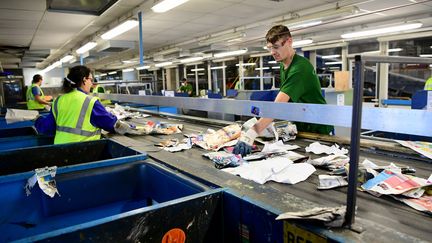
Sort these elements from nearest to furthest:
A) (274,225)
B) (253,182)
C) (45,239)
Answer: (45,239), (274,225), (253,182)

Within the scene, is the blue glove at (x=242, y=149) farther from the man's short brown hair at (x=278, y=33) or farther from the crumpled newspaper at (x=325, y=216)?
the crumpled newspaper at (x=325, y=216)

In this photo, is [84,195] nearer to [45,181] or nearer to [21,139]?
[45,181]

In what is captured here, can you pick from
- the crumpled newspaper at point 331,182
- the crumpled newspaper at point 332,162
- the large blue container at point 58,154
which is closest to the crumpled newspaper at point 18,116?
the large blue container at point 58,154

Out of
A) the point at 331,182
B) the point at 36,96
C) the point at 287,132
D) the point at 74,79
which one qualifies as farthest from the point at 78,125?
the point at 36,96

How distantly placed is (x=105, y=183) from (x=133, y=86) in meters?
8.71

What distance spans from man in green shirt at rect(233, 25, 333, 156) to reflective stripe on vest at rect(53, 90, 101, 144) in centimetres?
136

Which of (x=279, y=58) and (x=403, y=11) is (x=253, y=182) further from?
(x=403, y=11)

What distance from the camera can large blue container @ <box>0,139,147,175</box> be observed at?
2256 mm

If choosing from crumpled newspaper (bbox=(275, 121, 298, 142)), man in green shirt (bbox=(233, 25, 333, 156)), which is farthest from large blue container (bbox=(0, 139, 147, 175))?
crumpled newspaper (bbox=(275, 121, 298, 142))

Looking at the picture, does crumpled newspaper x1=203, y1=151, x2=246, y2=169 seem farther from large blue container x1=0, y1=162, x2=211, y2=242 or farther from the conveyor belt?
large blue container x1=0, y1=162, x2=211, y2=242

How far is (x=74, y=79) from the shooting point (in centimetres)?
273

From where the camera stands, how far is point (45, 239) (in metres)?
0.88

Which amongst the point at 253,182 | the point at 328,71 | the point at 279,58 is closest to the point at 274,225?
the point at 253,182

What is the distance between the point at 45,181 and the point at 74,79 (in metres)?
1.42
